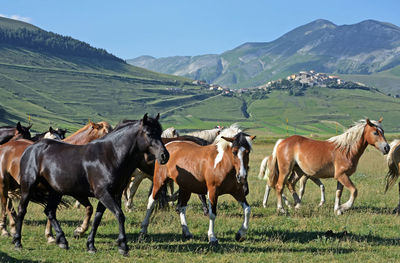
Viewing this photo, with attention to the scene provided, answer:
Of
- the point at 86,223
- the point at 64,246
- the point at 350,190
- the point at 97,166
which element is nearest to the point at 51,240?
the point at 64,246

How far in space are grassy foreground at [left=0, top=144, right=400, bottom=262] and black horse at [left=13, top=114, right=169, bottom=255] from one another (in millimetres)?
589

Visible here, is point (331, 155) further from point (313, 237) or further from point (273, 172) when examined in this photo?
point (313, 237)

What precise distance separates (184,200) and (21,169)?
3.59 metres

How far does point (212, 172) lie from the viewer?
930 cm

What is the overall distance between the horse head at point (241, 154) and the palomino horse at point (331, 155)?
494 centimetres

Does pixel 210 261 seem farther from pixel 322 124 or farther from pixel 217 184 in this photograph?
pixel 322 124

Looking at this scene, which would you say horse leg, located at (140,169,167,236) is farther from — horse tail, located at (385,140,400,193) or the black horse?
horse tail, located at (385,140,400,193)

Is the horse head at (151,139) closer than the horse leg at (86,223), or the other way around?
the horse head at (151,139)

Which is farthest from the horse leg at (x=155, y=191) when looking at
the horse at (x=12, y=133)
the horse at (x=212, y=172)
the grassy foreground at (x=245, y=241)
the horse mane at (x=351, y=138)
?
the horse mane at (x=351, y=138)

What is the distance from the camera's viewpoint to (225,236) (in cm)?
1006

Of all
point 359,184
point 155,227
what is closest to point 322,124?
point 359,184

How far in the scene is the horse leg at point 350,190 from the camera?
1230 cm

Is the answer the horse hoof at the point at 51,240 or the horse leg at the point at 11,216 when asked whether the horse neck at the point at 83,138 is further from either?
the horse hoof at the point at 51,240

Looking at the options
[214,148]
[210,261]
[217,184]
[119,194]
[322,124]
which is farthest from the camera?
[322,124]
